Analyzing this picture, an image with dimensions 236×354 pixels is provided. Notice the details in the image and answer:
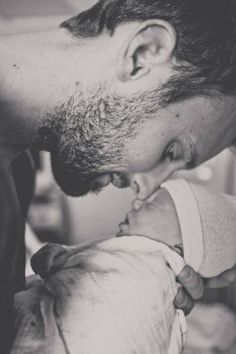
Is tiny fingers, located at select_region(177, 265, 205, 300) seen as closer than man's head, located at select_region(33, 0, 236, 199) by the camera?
No

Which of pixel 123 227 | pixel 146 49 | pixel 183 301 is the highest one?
pixel 146 49

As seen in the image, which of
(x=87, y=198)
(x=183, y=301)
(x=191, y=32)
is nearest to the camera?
(x=191, y=32)

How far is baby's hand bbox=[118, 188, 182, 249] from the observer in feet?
2.05

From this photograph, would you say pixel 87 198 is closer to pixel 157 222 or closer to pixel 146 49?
pixel 157 222

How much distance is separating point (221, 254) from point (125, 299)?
172 millimetres

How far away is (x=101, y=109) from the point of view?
0.55m

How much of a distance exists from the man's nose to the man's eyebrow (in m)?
0.03

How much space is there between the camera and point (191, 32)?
480 mm

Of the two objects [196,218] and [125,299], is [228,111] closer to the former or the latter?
[196,218]

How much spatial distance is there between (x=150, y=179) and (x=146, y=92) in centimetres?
14

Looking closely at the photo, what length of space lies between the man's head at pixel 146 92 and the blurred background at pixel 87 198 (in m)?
0.11

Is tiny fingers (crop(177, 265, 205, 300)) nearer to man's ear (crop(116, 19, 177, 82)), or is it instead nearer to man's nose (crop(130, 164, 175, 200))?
man's nose (crop(130, 164, 175, 200))

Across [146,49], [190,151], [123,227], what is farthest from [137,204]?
[146,49]

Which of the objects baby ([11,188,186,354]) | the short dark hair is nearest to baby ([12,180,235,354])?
baby ([11,188,186,354])
